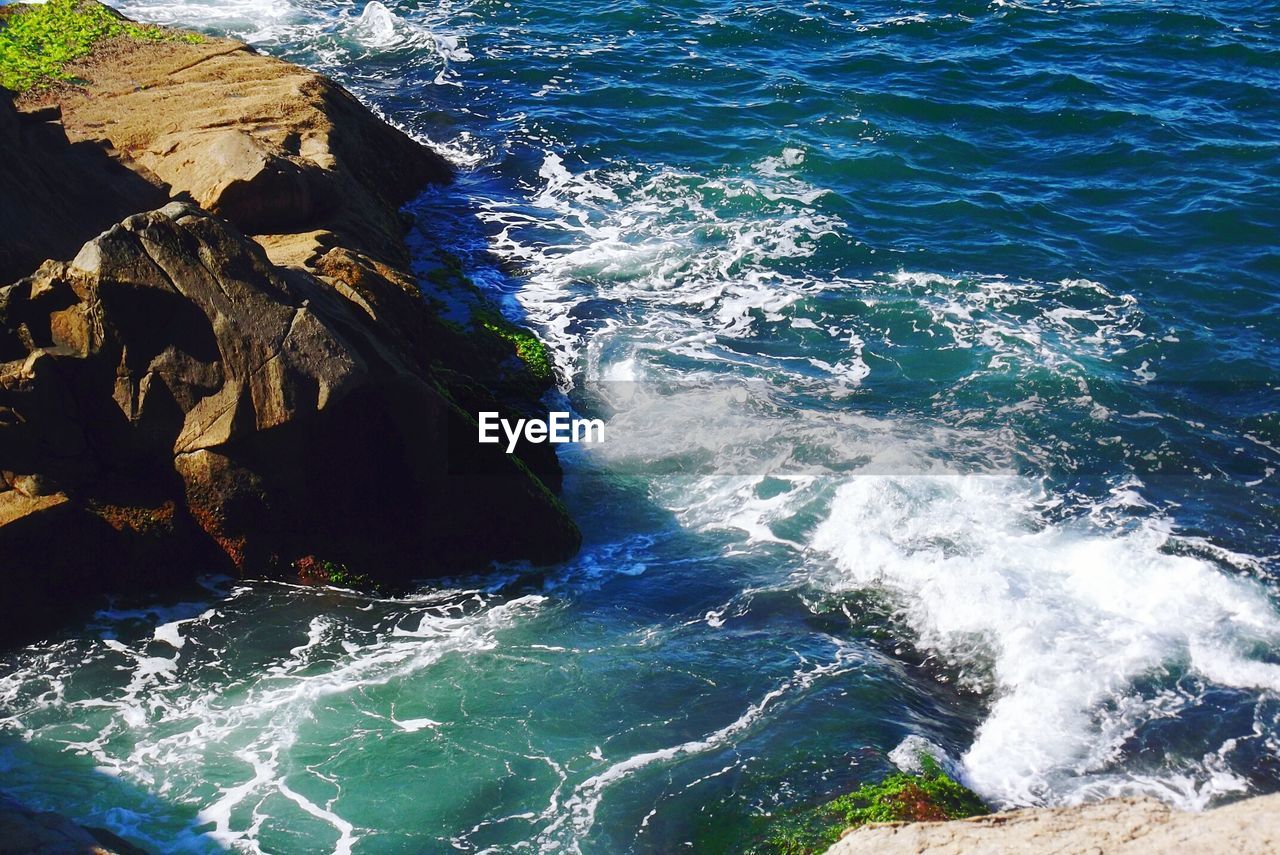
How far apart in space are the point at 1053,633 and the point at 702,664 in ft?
12.7

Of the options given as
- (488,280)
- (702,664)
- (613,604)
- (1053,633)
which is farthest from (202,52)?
(1053,633)

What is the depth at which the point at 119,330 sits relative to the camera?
438 inches

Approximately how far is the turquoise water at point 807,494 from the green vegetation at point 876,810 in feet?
0.79

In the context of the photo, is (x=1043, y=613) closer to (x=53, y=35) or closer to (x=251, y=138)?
(x=251, y=138)

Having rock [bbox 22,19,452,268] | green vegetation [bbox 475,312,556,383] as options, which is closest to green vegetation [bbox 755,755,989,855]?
green vegetation [bbox 475,312,556,383]

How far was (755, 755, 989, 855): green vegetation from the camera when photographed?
339 inches

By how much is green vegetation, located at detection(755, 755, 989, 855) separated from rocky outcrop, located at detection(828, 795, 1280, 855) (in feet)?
1.64

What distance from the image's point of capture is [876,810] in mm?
8805

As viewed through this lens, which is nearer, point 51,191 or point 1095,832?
point 1095,832

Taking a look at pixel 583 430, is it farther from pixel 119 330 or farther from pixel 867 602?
pixel 119 330

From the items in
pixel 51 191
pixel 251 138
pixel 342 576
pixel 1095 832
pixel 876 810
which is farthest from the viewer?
pixel 251 138

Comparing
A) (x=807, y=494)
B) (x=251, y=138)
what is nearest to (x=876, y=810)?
(x=807, y=494)

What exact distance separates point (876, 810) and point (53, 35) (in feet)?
70.7

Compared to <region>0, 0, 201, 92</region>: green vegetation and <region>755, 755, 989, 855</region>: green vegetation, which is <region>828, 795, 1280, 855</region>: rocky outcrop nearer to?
<region>755, 755, 989, 855</region>: green vegetation
